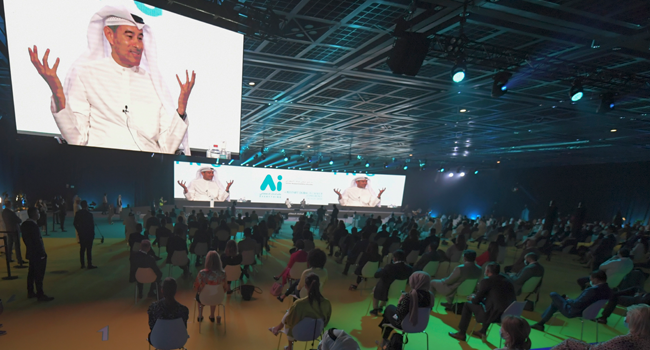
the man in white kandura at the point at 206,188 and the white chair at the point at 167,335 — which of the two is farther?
the man in white kandura at the point at 206,188

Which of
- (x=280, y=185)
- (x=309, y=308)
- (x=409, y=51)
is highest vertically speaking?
(x=409, y=51)

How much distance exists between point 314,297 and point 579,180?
80.1 ft

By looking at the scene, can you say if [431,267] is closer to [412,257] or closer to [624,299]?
[412,257]

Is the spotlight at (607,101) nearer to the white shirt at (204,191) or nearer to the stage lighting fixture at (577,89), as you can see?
the stage lighting fixture at (577,89)

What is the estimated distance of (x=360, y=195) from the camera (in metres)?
25.1

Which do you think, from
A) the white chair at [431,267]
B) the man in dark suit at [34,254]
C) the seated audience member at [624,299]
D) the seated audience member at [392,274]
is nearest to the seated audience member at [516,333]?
the seated audience member at [392,274]

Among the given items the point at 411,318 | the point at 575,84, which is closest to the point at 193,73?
the point at 411,318

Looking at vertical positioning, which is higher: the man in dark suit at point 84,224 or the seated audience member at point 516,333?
the seated audience member at point 516,333

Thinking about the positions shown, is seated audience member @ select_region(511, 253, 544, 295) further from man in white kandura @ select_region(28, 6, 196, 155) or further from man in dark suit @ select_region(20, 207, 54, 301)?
man in dark suit @ select_region(20, 207, 54, 301)

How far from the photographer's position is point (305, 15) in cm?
477

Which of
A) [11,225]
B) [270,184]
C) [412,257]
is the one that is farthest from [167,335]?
[270,184]

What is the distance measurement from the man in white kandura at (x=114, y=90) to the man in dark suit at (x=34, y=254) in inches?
83.2

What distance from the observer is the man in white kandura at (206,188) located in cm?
1905

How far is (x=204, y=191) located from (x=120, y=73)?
660 inches
